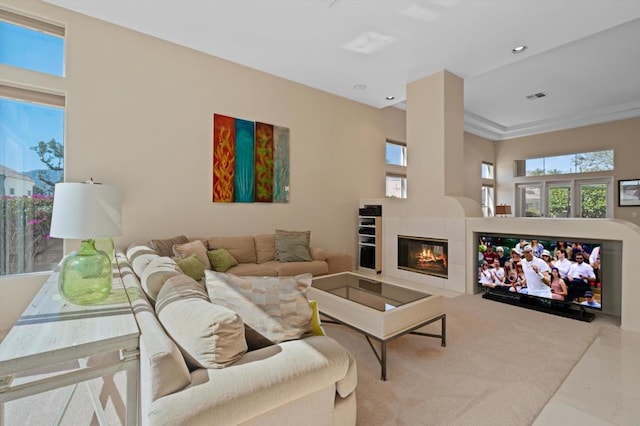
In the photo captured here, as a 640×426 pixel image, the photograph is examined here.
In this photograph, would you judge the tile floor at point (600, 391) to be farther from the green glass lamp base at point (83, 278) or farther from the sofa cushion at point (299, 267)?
the sofa cushion at point (299, 267)

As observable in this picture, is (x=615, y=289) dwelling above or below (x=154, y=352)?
→ below

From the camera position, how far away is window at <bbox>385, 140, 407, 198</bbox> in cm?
679

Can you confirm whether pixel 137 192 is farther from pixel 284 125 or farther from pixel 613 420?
pixel 613 420

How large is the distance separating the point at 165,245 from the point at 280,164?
7.28 ft

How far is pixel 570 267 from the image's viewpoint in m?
3.46

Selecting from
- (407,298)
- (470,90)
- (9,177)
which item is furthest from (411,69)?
(9,177)

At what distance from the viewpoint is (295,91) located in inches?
206

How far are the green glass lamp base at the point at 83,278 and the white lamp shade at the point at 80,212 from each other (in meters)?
0.13

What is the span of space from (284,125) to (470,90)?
3.79m

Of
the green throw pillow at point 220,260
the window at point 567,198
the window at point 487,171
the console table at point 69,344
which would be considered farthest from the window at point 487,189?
the console table at point 69,344

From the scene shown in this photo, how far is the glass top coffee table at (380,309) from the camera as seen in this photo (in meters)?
2.29

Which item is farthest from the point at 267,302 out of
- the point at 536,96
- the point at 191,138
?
the point at 536,96

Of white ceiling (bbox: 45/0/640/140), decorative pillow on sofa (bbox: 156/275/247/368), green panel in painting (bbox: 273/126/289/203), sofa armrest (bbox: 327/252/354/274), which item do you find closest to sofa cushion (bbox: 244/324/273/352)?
decorative pillow on sofa (bbox: 156/275/247/368)

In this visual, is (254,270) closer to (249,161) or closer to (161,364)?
(249,161)
